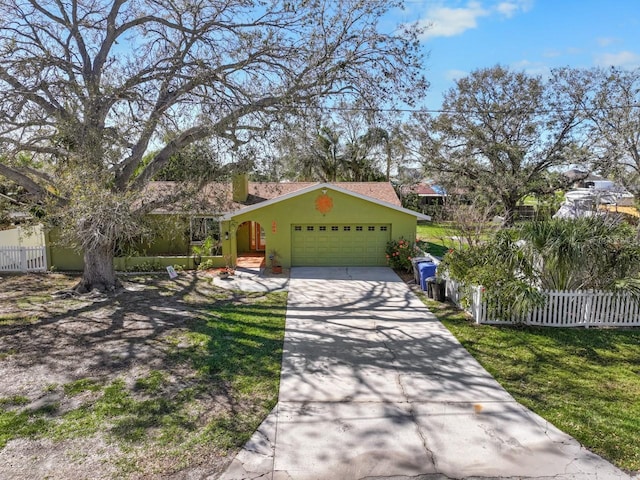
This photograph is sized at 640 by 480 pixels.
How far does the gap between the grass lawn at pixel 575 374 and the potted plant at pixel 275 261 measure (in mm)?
7590

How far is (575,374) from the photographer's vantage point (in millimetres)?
7188

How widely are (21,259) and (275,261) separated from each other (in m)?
9.66

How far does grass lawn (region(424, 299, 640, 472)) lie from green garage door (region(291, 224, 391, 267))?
23.8 ft

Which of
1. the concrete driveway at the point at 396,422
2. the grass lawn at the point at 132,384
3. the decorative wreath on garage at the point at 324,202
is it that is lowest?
the concrete driveway at the point at 396,422

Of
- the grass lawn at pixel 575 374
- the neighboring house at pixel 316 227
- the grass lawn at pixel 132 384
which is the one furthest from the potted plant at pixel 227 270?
the grass lawn at pixel 575 374

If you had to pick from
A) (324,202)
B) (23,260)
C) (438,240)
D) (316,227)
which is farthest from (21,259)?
(438,240)

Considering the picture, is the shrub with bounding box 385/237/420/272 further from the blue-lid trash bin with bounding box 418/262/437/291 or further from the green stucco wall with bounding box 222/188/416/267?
the blue-lid trash bin with bounding box 418/262/437/291

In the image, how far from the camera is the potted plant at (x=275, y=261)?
54.0 feet

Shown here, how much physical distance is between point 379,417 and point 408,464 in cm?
102

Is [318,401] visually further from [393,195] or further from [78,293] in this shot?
[393,195]

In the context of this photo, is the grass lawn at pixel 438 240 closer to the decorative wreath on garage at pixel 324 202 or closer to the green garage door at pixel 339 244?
the green garage door at pixel 339 244

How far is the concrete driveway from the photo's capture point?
4.63 meters

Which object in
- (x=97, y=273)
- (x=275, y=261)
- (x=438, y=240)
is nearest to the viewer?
(x=97, y=273)

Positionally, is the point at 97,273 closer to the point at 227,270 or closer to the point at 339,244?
the point at 227,270
